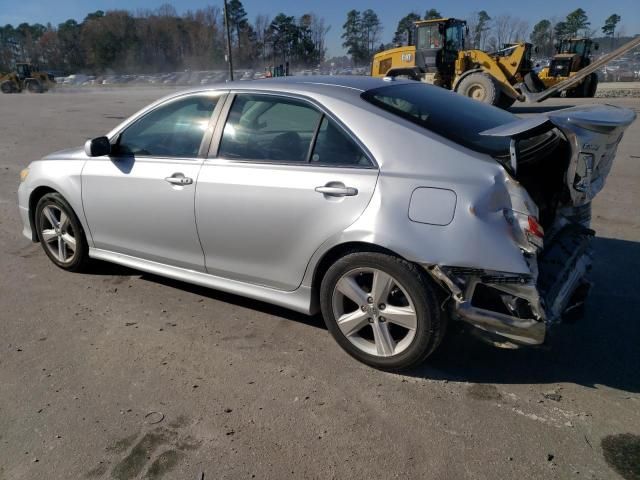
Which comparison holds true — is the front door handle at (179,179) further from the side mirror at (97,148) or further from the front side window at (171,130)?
the side mirror at (97,148)

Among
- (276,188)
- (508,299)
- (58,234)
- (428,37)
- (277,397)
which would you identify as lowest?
(277,397)

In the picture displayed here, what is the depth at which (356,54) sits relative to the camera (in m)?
88.9

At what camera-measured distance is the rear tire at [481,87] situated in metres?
16.9

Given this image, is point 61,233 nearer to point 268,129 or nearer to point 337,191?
point 268,129

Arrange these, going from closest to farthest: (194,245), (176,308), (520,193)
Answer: (520,193) < (194,245) < (176,308)

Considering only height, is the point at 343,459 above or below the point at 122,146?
below

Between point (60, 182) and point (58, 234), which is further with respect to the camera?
point (58, 234)

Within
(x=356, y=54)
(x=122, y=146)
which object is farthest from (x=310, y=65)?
(x=122, y=146)

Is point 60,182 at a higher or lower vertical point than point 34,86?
higher

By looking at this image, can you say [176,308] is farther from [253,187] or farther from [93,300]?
[253,187]

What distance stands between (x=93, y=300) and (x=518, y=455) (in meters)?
3.24

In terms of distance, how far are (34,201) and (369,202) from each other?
339cm

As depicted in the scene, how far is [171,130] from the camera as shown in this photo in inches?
150

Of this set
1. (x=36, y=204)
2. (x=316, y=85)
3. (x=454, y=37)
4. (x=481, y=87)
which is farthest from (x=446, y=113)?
(x=454, y=37)
